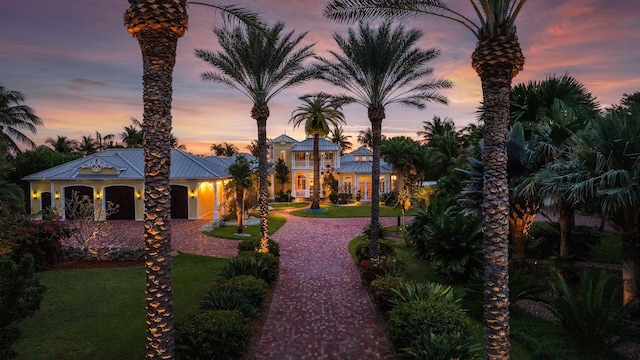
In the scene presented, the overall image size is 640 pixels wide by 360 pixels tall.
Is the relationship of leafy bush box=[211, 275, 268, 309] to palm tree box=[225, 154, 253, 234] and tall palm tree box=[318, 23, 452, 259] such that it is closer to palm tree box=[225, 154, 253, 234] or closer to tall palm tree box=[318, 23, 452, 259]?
tall palm tree box=[318, 23, 452, 259]

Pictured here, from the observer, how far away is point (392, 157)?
116 ft

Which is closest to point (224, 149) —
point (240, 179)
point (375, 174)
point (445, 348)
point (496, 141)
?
point (240, 179)

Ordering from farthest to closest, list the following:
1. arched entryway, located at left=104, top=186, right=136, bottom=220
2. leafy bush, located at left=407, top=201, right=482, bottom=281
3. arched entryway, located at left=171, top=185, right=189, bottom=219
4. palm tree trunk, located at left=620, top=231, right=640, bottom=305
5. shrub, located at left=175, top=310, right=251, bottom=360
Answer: arched entryway, located at left=171, top=185, right=189, bottom=219 → arched entryway, located at left=104, top=186, right=136, bottom=220 → leafy bush, located at left=407, top=201, right=482, bottom=281 → palm tree trunk, located at left=620, top=231, right=640, bottom=305 → shrub, located at left=175, top=310, right=251, bottom=360

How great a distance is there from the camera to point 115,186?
25.8 meters

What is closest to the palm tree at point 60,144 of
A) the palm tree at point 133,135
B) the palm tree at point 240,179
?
the palm tree at point 133,135

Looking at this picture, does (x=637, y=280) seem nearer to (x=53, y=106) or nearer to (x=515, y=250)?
(x=515, y=250)

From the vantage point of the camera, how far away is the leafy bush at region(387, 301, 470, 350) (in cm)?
673

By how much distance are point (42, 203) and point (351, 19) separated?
29.6 m

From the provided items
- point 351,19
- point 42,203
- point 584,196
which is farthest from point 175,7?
point 42,203

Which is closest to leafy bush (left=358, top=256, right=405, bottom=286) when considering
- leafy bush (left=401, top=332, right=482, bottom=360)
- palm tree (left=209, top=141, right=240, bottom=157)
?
leafy bush (left=401, top=332, right=482, bottom=360)

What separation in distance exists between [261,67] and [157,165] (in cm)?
1027

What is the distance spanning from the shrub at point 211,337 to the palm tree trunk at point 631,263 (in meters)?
9.88

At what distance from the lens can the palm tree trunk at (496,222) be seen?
17.8ft

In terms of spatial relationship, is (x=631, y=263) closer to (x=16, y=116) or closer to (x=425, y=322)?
(x=425, y=322)
